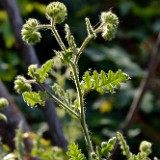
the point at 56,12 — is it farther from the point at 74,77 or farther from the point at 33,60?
the point at 33,60

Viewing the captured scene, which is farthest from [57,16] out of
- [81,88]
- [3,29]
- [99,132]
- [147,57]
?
[147,57]

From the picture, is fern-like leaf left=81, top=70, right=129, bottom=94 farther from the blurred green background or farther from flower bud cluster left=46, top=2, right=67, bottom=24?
the blurred green background

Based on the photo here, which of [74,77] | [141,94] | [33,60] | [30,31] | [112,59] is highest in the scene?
[112,59]

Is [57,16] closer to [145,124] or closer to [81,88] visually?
[81,88]

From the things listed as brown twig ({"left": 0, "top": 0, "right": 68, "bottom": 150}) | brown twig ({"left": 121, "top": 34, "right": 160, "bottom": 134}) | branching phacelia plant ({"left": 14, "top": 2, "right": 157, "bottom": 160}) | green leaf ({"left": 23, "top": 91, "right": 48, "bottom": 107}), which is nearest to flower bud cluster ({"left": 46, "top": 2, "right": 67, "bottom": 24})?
branching phacelia plant ({"left": 14, "top": 2, "right": 157, "bottom": 160})

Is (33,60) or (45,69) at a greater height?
(33,60)

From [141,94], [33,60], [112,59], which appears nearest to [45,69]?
[33,60]

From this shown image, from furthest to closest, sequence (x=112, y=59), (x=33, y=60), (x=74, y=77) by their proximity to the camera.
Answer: (x=112, y=59), (x=33, y=60), (x=74, y=77)

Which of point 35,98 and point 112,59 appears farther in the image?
point 112,59
